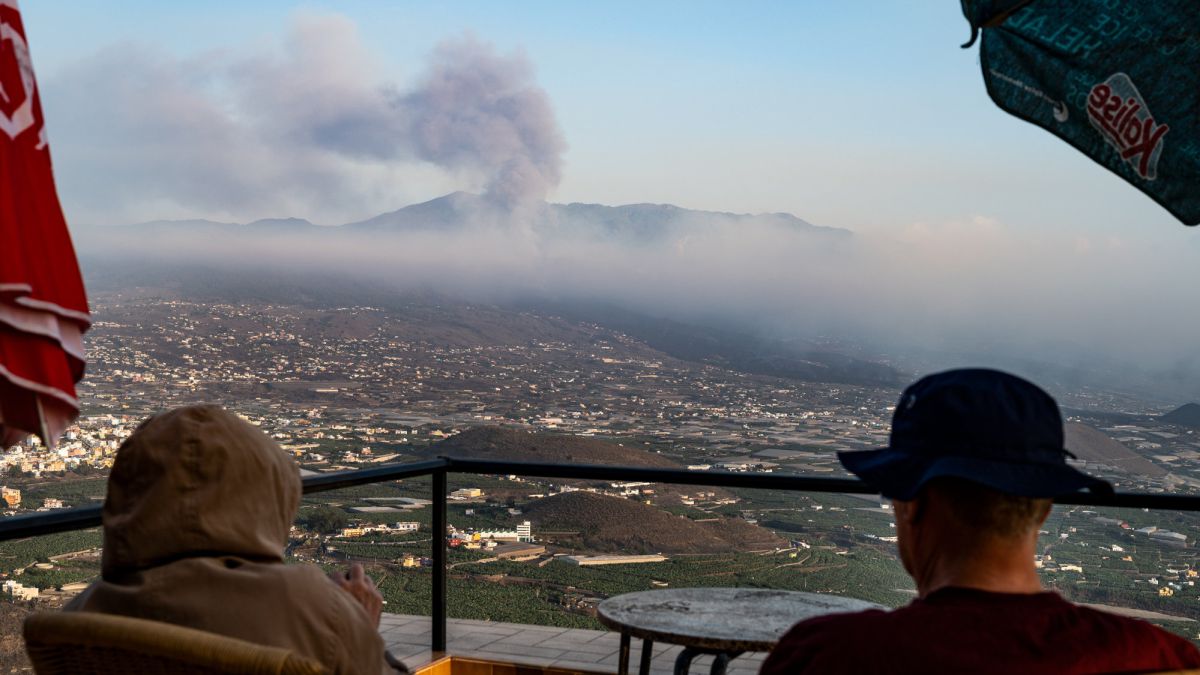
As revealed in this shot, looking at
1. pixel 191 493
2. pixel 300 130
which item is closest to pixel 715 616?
pixel 191 493

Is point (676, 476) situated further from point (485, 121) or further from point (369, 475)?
point (485, 121)

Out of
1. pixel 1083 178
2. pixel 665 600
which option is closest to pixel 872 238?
pixel 1083 178

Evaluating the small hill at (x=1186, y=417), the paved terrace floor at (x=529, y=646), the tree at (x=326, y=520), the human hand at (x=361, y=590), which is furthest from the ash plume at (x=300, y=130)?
the human hand at (x=361, y=590)

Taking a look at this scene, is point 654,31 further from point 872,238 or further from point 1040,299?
point 872,238

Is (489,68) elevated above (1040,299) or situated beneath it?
elevated above

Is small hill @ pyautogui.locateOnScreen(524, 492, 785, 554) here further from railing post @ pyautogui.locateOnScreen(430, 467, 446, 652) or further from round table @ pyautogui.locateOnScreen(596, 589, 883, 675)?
round table @ pyautogui.locateOnScreen(596, 589, 883, 675)

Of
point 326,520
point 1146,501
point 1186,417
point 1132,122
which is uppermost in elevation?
point 1132,122

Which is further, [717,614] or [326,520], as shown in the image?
[326,520]

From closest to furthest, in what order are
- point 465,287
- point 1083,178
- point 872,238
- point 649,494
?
point 649,494 < point 1083,178 < point 465,287 < point 872,238

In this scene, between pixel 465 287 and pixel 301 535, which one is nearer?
pixel 301 535
